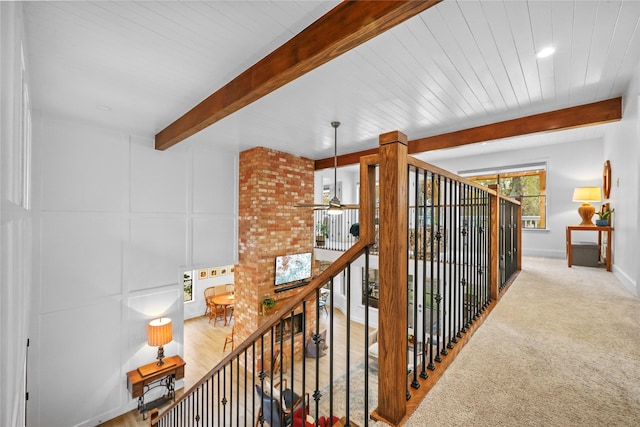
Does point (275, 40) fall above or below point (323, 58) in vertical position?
above

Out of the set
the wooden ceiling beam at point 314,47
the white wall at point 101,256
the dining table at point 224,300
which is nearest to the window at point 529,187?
the wooden ceiling beam at point 314,47

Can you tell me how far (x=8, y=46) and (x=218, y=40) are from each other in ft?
3.83

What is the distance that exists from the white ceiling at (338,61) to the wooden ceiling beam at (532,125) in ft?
0.46

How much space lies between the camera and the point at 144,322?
422cm

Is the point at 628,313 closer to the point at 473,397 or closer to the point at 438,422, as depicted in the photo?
the point at 473,397

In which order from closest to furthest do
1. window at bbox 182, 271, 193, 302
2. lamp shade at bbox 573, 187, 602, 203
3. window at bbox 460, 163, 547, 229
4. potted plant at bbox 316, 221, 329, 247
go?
lamp shade at bbox 573, 187, 602, 203 → window at bbox 460, 163, 547, 229 → potted plant at bbox 316, 221, 329, 247 → window at bbox 182, 271, 193, 302

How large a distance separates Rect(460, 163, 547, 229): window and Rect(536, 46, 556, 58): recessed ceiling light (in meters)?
3.96

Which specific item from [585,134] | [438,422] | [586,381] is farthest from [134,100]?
[585,134]

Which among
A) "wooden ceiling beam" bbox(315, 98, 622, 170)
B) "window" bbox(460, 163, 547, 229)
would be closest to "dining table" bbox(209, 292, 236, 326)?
"wooden ceiling beam" bbox(315, 98, 622, 170)

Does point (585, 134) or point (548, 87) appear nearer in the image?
point (548, 87)

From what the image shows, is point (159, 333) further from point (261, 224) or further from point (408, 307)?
point (408, 307)

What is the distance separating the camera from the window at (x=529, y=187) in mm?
5828

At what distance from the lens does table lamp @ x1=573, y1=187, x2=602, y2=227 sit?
4398 millimetres

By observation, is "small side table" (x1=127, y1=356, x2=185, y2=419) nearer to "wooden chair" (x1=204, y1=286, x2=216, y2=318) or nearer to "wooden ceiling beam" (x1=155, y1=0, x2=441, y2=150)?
"wooden ceiling beam" (x1=155, y1=0, x2=441, y2=150)
